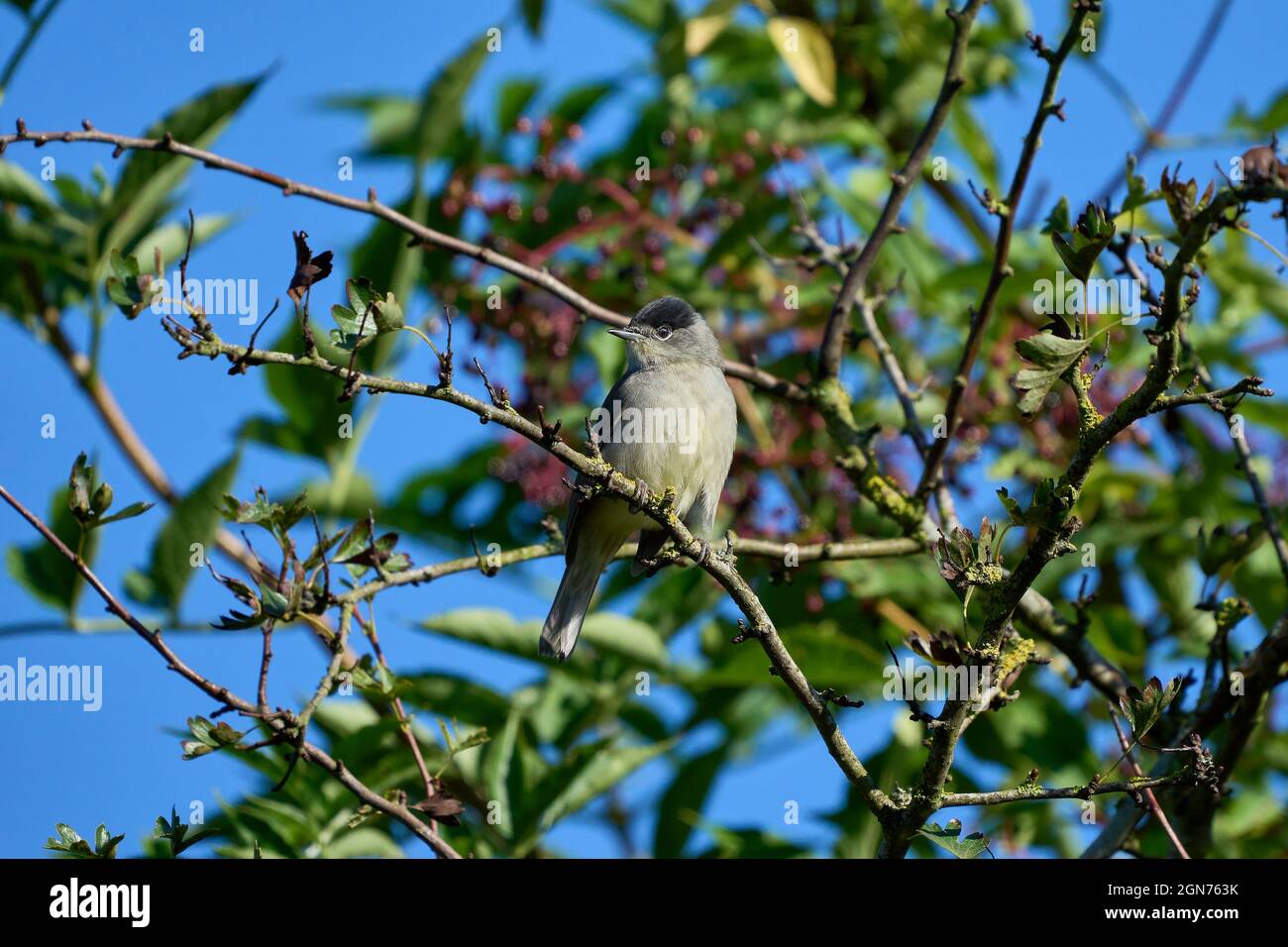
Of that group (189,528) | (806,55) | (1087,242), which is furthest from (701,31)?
(1087,242)

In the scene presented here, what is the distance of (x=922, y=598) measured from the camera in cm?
439

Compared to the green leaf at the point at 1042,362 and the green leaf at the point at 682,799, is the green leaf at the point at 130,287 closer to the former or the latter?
the green leaf at the point at 1042,362

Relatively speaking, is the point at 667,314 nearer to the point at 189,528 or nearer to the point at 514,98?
the point at 514,98

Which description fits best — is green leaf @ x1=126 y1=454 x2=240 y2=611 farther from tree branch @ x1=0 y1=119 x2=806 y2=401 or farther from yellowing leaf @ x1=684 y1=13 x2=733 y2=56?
yellowing leaf @ x1=684 y1=13 x2=733 y2=56

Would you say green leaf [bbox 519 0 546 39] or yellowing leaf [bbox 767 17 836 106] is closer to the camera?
yellowing leaf [bbox 767 17 836 106]

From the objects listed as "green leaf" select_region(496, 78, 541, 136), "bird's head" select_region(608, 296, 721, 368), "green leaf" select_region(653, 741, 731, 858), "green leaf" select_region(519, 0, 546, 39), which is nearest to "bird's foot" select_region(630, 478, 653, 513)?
"green leaf" select_region(653, 741, 731, 858)

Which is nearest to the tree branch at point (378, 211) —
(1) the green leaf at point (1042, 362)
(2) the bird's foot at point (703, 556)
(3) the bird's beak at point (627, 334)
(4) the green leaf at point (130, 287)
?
(3) the bird's beak at point (627, 334)

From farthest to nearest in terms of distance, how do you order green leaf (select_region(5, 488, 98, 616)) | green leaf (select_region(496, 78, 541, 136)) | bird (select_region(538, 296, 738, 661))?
green leaf (select_region(496, 78, 541, 136))
bird (select_region(538, 296, 738, 661))
green leaf (select_region(5, 488, 98, 616))

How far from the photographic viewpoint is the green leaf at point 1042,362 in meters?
2.26

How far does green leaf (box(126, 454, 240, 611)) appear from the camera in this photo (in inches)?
150

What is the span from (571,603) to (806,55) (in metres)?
2.15

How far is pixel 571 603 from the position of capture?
4.34 metres

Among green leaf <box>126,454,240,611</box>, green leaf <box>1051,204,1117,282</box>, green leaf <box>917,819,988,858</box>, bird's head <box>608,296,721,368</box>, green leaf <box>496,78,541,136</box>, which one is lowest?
green leaf <box>917,819,988,858</box>
